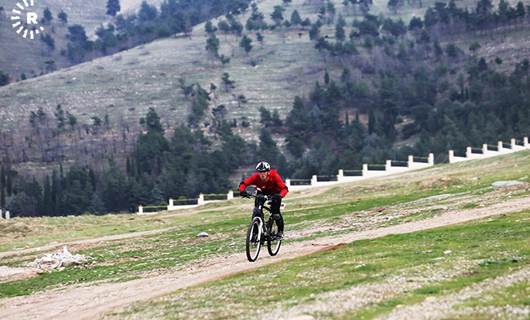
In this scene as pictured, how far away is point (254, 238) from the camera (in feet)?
87.0

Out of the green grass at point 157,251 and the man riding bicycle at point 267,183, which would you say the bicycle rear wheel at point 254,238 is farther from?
the green grass at point 157,251

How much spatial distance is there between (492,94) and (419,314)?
571 feet

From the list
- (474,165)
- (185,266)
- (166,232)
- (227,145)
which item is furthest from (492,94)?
(185,266)

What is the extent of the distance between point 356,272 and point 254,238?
5112mm

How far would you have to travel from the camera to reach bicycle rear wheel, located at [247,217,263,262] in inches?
1029

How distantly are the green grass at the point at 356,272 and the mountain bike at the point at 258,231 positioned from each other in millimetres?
1074

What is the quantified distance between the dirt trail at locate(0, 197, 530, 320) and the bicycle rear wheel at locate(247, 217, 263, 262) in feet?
0.83

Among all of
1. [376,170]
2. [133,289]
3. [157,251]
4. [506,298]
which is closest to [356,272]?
[506,298]

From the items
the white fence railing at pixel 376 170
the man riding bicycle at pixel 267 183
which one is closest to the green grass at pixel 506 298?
the man riding bicycle at pixel 267 183

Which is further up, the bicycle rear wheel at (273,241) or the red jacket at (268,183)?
the red jacket at (268,183)

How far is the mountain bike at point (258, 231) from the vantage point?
1026 inches

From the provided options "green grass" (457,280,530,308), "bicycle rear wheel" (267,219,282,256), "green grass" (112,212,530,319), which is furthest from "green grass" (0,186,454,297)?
"green grass" (457,280,530,308)

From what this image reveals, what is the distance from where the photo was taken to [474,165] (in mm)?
77375

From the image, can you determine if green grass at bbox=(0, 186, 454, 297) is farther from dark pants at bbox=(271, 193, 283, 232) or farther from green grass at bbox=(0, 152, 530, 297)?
→ dark pants at bbox=(271, 193, 283, 232)
